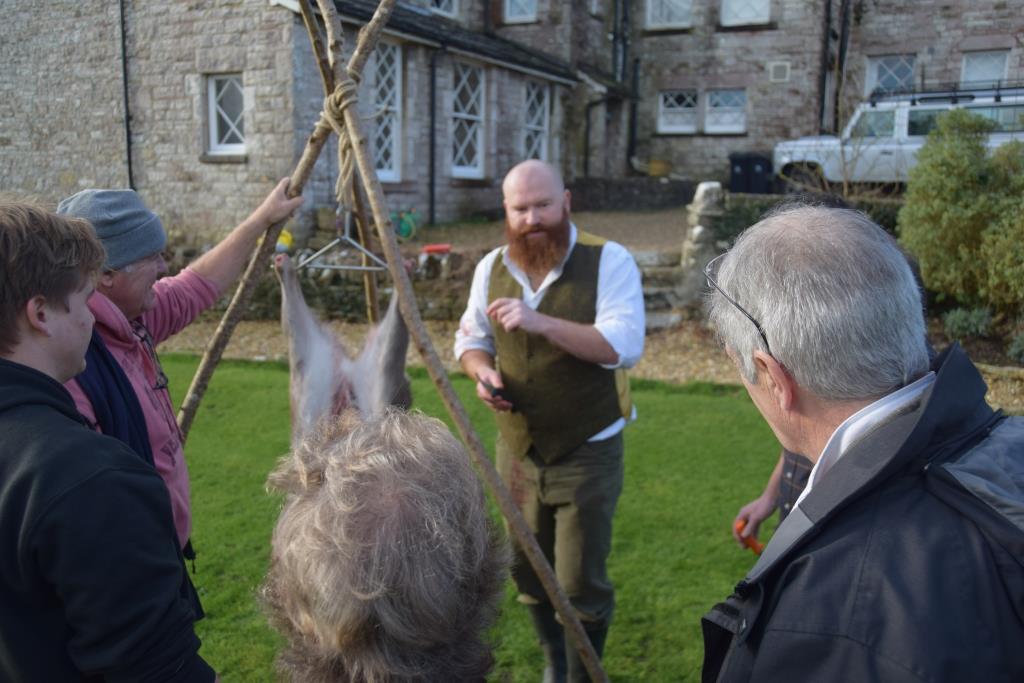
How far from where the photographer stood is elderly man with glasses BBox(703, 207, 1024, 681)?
105 centimetres

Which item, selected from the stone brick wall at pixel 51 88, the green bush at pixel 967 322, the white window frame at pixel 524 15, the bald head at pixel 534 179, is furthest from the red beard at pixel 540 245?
the white window frame at pixel 524 15

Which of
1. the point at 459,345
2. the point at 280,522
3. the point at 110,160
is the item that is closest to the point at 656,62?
the point at 110,160

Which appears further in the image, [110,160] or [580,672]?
[110,160]

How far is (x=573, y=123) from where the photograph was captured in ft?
57.7

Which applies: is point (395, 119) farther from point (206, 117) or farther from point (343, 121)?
point (343, 121)

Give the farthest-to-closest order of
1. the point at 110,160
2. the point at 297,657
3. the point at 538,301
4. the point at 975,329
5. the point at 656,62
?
the point at 656,62 → the point at 110,160 → the point at 975,329 → the point at 538,301 → the point at 297,657

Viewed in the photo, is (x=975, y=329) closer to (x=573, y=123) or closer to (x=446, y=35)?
(x=446, y=35)

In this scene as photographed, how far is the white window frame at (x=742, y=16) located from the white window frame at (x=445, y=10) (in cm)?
633

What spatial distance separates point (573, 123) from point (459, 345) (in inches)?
600

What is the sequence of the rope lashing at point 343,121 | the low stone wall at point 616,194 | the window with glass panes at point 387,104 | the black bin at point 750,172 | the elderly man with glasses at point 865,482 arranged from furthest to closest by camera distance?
the black bin at point 750,172, the low stone wall at point 616,194, the window with glass panes at point 387,104, the rope lashing at point 343,121, the elderly man with glasses at point 865,482

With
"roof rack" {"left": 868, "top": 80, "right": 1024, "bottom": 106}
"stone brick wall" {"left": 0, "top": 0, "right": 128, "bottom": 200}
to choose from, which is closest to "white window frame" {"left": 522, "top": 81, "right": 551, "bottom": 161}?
"stone brick wall" {"left": 0, "top": 0, "right": 128, "bottom": 200}

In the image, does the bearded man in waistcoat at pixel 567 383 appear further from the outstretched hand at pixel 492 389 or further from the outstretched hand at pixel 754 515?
the outstretched hand at pixel 754 515

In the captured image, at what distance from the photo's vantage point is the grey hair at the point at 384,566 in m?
1.16

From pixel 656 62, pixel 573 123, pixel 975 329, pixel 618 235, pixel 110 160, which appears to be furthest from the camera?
pixel 656 62
